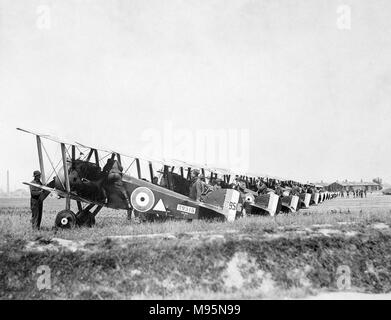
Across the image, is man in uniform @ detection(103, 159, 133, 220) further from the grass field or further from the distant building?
the distant building

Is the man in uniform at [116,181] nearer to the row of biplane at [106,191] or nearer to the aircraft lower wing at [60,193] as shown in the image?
the row of biplane at [106,191]

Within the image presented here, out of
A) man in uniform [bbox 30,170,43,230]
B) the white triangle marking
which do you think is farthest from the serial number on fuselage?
man in uniform [bbox 30,170,43,230]

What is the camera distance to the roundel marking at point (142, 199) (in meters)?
12.7

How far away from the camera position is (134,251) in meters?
8.50

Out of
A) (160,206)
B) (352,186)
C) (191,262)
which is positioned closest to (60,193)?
(160,206)

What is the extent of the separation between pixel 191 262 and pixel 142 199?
4.55 meters

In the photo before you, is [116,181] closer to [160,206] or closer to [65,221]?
[160,206]

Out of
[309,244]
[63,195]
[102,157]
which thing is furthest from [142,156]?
[309,244]

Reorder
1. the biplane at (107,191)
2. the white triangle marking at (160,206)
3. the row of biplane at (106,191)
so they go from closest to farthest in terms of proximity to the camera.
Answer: the row of biplane at (106,191), the biplane at (107,191), the white triangle marking at (160,206)

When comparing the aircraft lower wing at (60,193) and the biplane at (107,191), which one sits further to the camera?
the biplane at (107,191)

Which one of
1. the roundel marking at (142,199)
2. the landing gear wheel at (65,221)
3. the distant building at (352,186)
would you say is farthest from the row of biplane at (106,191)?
the distant building at (352,186)

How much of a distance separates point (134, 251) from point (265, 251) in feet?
9.29

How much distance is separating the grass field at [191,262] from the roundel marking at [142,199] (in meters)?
2.17
